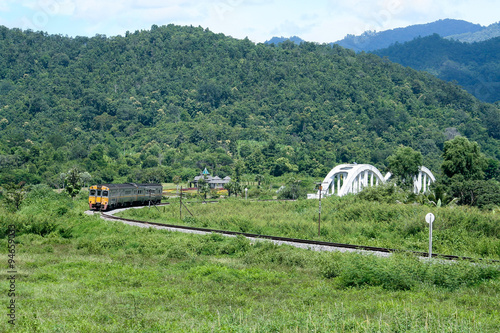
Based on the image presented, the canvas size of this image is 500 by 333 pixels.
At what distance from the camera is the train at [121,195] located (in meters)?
53.2

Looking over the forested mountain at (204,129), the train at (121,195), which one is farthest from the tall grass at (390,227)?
the forested mountain at (204,129)

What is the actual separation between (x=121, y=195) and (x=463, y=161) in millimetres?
49154

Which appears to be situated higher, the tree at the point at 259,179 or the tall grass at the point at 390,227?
the tall grass at the point at 390,227

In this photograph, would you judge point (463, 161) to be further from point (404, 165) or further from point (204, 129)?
point (204, 129)

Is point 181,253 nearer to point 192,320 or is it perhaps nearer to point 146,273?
point 146,273

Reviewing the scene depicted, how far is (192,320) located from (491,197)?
6011 cm

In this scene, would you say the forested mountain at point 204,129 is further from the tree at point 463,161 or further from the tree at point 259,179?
the tree at point 463,161

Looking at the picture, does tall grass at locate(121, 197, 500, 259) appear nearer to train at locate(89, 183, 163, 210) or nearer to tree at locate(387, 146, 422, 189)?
train at locate(89, 183, 163, 210)

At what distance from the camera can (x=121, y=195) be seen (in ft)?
185

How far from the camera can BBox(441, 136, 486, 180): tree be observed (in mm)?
76125

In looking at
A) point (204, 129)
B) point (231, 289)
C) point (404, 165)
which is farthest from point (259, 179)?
point (231, 289)

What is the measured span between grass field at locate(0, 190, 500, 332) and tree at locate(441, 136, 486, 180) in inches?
1731

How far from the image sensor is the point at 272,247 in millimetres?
29922

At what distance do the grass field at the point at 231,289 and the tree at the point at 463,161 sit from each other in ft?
144
